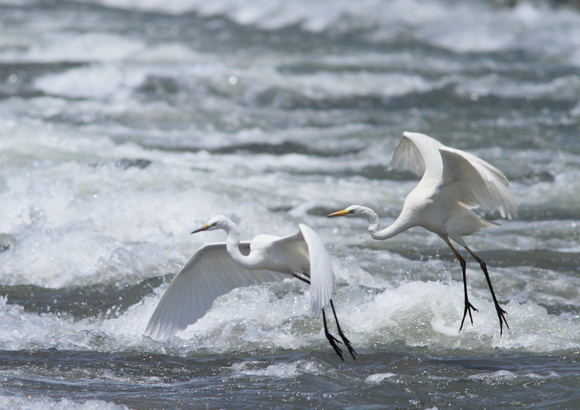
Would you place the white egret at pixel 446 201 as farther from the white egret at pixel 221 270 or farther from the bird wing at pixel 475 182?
the white egret at pixel 221 270

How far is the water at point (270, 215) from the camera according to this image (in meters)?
4.94

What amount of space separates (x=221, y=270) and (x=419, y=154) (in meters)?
1.69

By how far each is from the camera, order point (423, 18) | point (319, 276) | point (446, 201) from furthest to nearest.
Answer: point (423, 18) → point (446, 201) → point (319, 276)

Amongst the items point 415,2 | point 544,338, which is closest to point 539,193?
point 544,338

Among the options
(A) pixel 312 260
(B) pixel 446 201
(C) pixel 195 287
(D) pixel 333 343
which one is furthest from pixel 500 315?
Result: (C) pixel 195 287

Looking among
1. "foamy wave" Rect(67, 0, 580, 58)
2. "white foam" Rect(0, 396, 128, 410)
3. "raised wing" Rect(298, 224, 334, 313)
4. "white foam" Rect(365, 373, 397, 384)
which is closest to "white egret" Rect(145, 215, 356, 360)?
"white foam" Rect(365, 373, 397, 384)

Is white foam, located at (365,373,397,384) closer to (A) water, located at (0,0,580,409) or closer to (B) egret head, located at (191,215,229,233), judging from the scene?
(A) water, located at (0,0,580,409)

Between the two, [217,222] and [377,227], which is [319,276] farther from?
[377,227]

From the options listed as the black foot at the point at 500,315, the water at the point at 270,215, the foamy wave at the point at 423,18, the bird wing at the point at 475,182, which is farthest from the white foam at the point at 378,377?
the foamy wave at the point at 423,18

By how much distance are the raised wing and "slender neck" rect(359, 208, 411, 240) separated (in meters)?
0.77

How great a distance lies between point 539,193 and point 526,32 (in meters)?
13.2

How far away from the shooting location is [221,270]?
5.33 meters

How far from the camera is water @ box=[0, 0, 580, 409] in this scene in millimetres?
4938

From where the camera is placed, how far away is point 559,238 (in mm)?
7738
